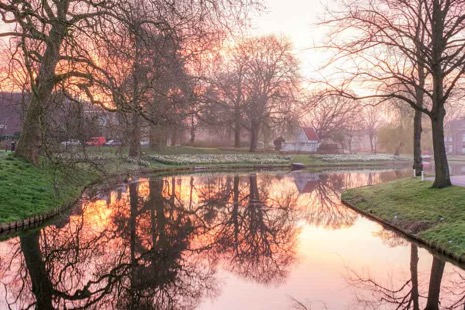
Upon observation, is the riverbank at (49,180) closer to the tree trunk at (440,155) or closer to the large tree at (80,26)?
the large tree at (80,26)

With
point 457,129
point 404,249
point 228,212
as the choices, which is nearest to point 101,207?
point 228,212

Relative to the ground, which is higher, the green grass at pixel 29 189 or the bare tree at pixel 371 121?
the bare tree at pixel 371 121

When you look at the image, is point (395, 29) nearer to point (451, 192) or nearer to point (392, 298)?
point (451, 192)

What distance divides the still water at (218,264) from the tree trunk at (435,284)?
17 mm

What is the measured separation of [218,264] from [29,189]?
8.42 meters

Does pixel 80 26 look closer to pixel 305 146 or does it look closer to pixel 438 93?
pixel 438 93

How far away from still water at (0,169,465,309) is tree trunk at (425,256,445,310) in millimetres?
17

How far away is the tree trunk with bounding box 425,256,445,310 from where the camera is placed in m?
7.15

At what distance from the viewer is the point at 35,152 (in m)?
19.7

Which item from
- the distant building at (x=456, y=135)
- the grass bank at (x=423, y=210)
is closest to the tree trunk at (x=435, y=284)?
the grass bank at (x=423, y=210)

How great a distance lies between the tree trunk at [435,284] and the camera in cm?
715

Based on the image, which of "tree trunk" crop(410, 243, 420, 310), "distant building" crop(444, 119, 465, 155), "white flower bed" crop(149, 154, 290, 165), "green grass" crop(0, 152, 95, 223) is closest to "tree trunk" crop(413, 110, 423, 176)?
"tree trunk" crop(410, 243, 420, 310)

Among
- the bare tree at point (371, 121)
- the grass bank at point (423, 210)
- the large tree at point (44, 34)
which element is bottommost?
the grass bank at point (423, 210)

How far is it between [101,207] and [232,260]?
8432mm
